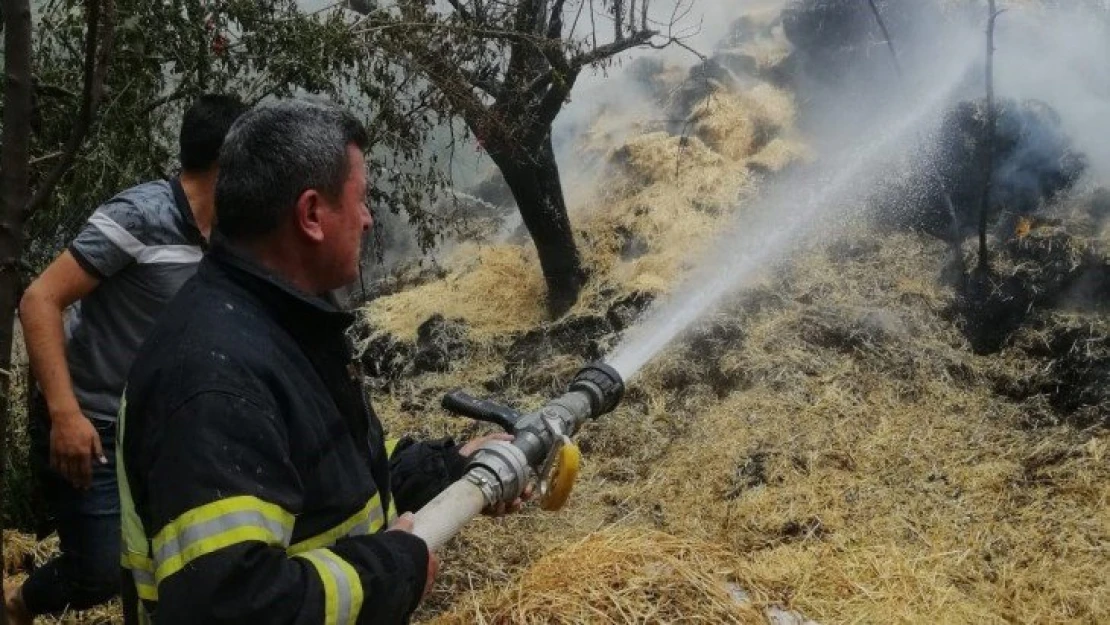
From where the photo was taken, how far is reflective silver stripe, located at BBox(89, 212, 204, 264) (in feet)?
8.05

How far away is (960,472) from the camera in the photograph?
15.4ft

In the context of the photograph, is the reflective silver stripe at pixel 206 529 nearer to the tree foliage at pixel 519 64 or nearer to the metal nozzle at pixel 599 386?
the metal nozzle at pixel 599 386

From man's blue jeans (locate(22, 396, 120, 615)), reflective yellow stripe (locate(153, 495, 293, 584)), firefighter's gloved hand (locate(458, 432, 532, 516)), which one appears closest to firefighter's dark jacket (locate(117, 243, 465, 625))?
reflective yellow stripe (locate(153, 495, 293, 584))

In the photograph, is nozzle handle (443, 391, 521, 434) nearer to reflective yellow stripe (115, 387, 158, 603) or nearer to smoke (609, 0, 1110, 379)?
reflective yellow stripe (115, 387, 158, 603)

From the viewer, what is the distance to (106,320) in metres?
2.56

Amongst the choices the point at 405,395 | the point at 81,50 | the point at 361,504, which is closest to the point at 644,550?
the point at 361,504

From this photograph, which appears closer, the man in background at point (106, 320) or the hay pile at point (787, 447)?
the man in background at point (106, 320)

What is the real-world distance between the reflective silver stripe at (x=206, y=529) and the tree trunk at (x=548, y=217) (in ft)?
18.9

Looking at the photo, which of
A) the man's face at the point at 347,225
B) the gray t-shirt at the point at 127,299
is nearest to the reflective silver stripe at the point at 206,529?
the man's face at the point at 347,225

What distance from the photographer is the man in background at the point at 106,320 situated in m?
2.46

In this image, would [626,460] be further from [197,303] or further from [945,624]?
[197,303]

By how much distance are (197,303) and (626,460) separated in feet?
13.6

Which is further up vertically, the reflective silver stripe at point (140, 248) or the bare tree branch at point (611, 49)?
the reflective silver stripe at point (140, 248)

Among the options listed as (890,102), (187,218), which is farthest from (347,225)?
(890,102)
